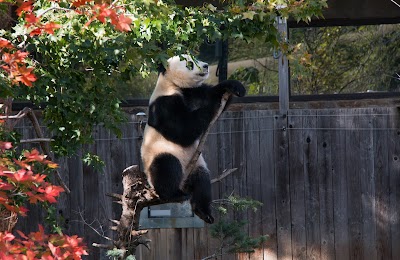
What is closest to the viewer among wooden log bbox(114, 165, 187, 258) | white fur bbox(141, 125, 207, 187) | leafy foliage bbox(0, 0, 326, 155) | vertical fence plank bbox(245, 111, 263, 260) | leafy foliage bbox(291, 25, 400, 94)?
leafy foliage bbox(0, 0, 326, 155)

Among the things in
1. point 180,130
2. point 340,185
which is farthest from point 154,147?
point 340,185

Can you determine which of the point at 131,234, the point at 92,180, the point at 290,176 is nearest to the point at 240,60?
the point at 290,176

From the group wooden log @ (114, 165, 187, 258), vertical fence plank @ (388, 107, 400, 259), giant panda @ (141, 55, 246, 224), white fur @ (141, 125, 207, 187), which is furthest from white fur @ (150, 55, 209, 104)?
vertical fence plank @ (388, 107, 400, 259)

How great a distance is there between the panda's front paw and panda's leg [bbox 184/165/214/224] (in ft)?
2.78

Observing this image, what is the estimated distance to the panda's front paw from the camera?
6125 mm

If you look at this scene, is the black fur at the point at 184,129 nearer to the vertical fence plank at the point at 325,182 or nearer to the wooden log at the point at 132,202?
the wooden log at the point at 132,202

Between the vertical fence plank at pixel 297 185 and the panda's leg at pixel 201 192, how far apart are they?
5.73 feet

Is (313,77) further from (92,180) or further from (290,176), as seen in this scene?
(92,180)

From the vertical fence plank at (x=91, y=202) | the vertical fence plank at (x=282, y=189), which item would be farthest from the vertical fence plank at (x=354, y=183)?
the vertical fence plank at (x=91, y=202)

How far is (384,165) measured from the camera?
823cm

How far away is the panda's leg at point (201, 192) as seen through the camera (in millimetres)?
6672

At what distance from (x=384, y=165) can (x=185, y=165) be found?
2.43 meters

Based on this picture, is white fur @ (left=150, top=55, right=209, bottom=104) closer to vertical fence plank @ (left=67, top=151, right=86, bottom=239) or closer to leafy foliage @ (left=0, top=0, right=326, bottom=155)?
leafy foliage @ (left=0, top=0, right=326, bottom=155)

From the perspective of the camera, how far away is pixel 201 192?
6688 mm
